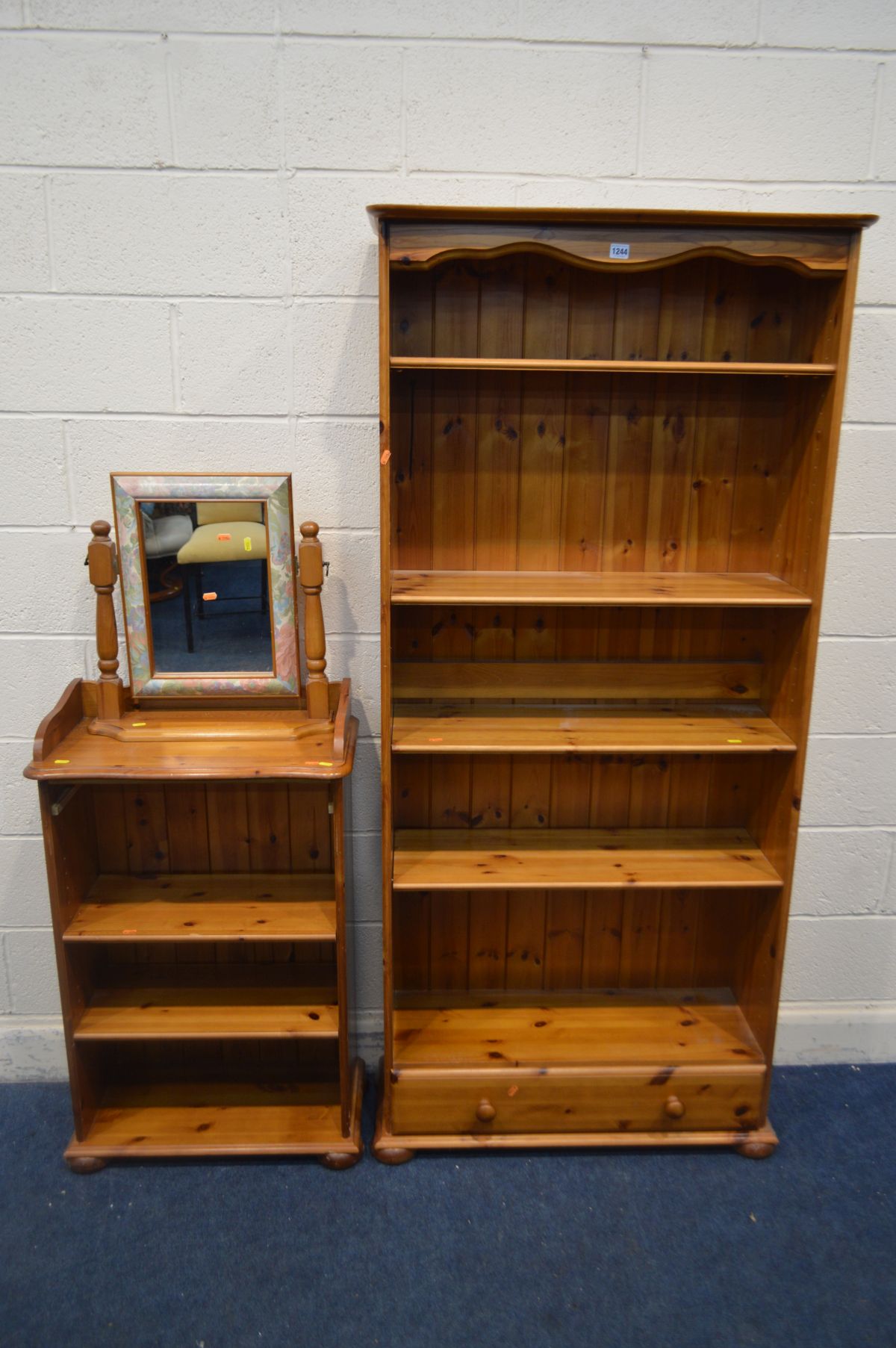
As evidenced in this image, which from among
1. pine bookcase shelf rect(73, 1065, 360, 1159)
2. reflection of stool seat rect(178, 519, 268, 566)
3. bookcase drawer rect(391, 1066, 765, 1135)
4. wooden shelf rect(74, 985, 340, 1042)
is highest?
reflection of stool seat rect(178, 519, 268, 566)

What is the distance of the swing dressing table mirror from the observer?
6.56ft

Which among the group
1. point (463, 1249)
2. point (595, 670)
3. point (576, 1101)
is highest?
point (595, 670)

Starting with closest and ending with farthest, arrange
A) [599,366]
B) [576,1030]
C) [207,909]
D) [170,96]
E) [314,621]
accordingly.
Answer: [599,366] → [170,96] → [314,621] → [207,909] → [576,1030]

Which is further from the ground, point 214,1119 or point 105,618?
point 105,618

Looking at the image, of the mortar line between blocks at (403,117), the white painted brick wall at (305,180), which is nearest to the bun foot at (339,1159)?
the white painted brick wall at (305,180)

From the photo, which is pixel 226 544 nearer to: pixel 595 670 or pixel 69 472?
pixel 69 472

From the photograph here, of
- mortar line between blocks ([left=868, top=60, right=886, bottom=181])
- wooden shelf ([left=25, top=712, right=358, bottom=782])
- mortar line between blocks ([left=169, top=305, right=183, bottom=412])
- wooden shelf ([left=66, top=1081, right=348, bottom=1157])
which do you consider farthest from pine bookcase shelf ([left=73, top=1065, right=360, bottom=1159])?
mortar line between blocks ([left=868, top=60, right=886, bottom=181])

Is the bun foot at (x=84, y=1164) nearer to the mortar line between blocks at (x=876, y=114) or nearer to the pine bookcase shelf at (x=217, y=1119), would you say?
the pine bookcase shelf at (x=217, y=1119)

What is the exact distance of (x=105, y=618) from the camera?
2.04 m

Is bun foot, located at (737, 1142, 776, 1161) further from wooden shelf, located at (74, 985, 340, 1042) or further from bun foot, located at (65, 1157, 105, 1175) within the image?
bun foot, located at (65, 1157, 105, 1175)

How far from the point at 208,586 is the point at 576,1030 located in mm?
1295

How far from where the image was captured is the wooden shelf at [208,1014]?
2109 millimetres

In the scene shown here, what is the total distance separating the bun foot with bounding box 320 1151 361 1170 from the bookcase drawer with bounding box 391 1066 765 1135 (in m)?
0.10

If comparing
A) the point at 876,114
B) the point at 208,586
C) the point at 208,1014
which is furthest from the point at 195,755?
the point at 876,114
